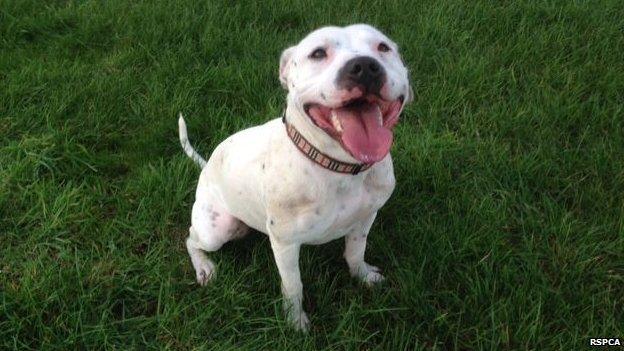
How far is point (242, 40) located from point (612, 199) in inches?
112

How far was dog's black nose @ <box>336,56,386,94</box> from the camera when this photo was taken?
1.95 meters

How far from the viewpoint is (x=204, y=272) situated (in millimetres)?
2896

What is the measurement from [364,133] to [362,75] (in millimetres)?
208

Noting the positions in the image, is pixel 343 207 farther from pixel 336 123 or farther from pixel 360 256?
pixel 360 256

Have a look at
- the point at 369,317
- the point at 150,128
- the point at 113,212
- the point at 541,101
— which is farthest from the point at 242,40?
the point at 369,317

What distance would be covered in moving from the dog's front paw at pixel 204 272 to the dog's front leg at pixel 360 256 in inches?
26.4

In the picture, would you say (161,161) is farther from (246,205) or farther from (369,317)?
(369,317)

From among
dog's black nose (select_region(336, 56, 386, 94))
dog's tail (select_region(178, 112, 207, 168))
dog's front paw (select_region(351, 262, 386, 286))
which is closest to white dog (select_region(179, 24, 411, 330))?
dog's black nose (select_region(336, 56, 386, 94))

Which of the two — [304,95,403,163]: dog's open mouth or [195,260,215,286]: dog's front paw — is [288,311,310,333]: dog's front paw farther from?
[304,95,403,163]: dog's open mouth

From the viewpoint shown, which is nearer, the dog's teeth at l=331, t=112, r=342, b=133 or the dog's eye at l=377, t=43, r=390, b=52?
the dog's teeth at l=331, t=112, r=342, b=133

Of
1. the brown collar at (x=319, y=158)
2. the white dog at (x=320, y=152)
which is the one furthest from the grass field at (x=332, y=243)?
the brown collar at (x=319, y=158)

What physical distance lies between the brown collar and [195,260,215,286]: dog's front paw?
978mm

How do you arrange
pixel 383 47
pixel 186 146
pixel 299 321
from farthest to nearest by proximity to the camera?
pixel 186 146
pixel 299 321
pixel 383 47

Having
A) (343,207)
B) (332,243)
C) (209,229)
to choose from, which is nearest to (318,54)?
(343,207)
